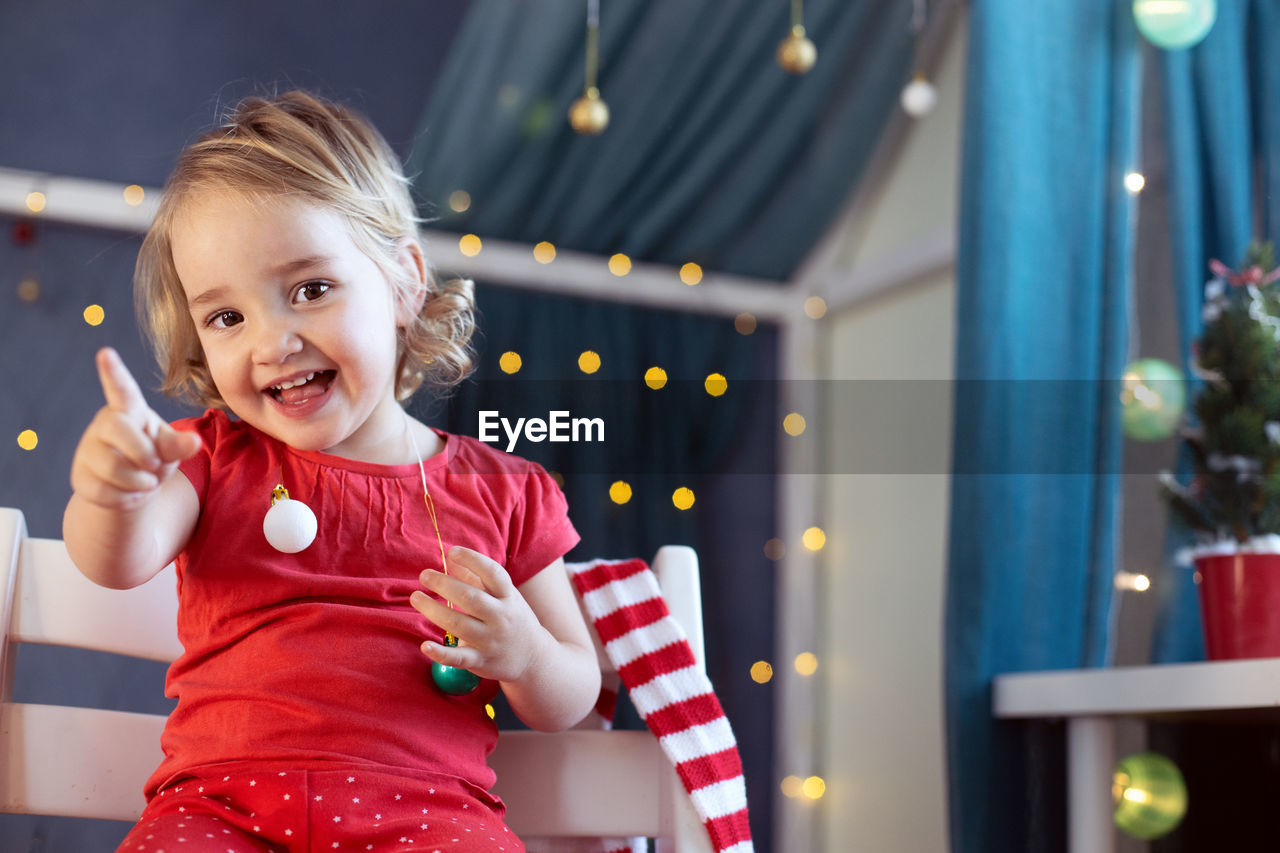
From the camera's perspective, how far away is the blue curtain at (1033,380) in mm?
1294

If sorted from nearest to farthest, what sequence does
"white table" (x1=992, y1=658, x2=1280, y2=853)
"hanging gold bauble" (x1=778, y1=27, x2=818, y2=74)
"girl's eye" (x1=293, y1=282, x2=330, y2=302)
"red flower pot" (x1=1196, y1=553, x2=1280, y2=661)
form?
"girl's eye" (x1=293, y1=282, x2=330, y2=302) < "white table" (x1=992, y1=658, x2=1280, y2=853) < "red flower pot" (x1=1196, y1=553, x2=1280, y2=661) < "hanging gold bauble" (x1=778, y1=27, x2=818, y2=74)

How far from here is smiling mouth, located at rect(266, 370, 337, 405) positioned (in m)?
0.76

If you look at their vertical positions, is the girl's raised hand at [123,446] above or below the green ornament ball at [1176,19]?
below

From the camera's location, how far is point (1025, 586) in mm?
1316

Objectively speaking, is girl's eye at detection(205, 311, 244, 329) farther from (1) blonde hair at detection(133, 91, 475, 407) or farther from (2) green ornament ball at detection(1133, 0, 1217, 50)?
(2) green ornament ball at detection(1133, 0, 1217, 50)

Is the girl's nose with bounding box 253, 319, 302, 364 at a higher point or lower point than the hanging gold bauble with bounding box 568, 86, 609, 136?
lower

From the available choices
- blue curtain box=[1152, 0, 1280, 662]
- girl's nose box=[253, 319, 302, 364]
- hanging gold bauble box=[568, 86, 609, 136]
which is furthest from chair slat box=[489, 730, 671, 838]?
hanging gold bauble box=[568, 86, 609, 136]

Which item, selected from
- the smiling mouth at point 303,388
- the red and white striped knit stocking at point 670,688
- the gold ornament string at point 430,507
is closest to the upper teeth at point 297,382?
the smiling mouth at point 303,388

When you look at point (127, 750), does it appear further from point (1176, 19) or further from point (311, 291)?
point (1176, 19)

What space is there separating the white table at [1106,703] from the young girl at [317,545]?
1.76ft

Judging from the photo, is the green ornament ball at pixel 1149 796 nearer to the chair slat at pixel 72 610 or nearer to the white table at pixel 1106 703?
the white table at pixel 1106 703

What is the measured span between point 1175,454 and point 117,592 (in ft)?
3.51

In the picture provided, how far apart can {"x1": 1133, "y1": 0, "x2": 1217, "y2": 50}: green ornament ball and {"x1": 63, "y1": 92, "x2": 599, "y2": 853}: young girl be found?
3.00 ft

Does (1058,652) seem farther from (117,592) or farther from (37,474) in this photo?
(37,474)
